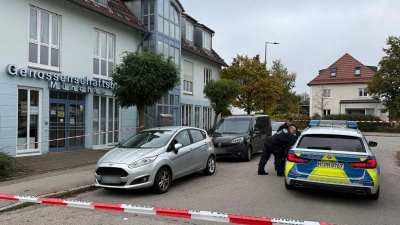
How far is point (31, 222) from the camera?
221 inches

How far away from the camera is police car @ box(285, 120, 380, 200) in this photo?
250 inches

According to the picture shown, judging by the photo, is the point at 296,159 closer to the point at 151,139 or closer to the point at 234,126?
the point at 151,139

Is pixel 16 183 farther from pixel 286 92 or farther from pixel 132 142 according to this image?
pixel 286 92

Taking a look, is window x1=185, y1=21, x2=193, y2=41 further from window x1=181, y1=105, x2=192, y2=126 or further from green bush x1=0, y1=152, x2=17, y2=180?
green bush x1=0, y1=152, x2=17, y2=180

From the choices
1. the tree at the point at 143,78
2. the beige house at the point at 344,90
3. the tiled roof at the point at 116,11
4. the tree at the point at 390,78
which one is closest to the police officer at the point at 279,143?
the tree at the point at 143,78

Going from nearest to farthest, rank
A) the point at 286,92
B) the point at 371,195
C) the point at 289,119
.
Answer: the point at 371,195 → the point at 289,119 → the point at 286,92

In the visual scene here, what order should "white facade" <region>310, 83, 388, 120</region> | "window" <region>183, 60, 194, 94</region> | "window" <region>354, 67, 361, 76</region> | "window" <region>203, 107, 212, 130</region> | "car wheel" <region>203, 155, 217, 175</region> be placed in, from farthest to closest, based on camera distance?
"window" <region>354, 67, 361, 76</region> → "white facade" <region>310, 83, 388, 120</region> → "window" <region>203, 107, 212, 130</region> → "window" <region>183, 60, 194, 94</region> → "car wheel" <region>203, 155, 217, 175</region>

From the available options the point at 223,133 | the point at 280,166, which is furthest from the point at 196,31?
the point at 280,166

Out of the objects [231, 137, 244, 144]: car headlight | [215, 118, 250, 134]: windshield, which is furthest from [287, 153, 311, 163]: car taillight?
[215, 118, 250, 134]: windshield

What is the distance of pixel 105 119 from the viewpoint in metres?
16.6

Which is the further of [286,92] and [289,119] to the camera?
[286,92]

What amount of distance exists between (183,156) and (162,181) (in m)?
1.08

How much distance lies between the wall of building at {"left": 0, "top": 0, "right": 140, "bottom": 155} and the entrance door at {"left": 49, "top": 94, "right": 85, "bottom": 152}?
1.06 ft

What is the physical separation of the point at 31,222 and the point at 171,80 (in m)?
8.45
